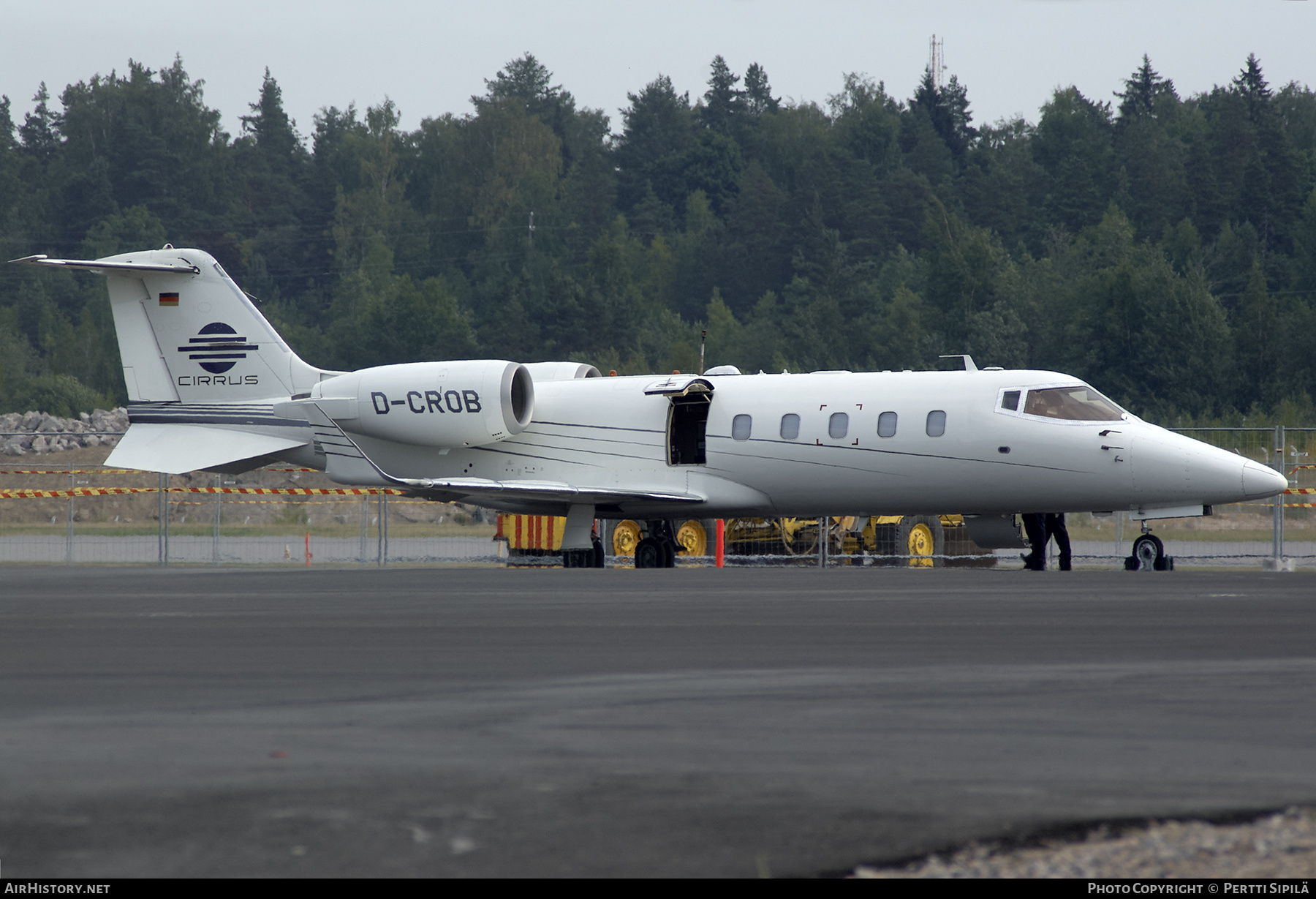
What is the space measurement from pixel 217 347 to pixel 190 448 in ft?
5.61

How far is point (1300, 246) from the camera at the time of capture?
282 ft

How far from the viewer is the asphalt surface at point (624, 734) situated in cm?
499

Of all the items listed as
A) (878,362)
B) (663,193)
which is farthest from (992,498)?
(663,193)

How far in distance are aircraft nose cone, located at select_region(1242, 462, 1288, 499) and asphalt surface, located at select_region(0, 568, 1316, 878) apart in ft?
23.7

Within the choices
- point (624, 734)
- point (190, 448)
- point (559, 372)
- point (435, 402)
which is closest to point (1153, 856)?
point (624, 734)

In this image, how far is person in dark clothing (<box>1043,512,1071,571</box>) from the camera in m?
22.8

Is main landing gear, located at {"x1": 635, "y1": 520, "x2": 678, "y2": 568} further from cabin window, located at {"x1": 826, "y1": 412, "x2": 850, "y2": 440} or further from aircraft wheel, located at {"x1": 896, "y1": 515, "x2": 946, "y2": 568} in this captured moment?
aircraft wheel, located at {"x1": 896, "y1": 515, "x2": 946, "y2": 568}

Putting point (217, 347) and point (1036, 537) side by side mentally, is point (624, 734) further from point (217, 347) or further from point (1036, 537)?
point (217, 347)

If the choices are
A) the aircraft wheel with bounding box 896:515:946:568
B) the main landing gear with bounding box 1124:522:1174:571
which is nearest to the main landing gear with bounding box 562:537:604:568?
the aircraft wheel with bounding box 896:515:946:568

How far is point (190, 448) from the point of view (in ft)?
88.1

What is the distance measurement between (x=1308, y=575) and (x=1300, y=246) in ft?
234

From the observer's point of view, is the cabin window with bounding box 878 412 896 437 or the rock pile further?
the rock pile

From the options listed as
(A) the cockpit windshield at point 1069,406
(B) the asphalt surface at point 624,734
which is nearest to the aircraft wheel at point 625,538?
(A) the cockpit windshield at point 1069,406

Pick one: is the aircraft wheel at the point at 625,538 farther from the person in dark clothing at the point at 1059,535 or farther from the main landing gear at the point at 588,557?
the person in dark clothing at the point at 1059,535
